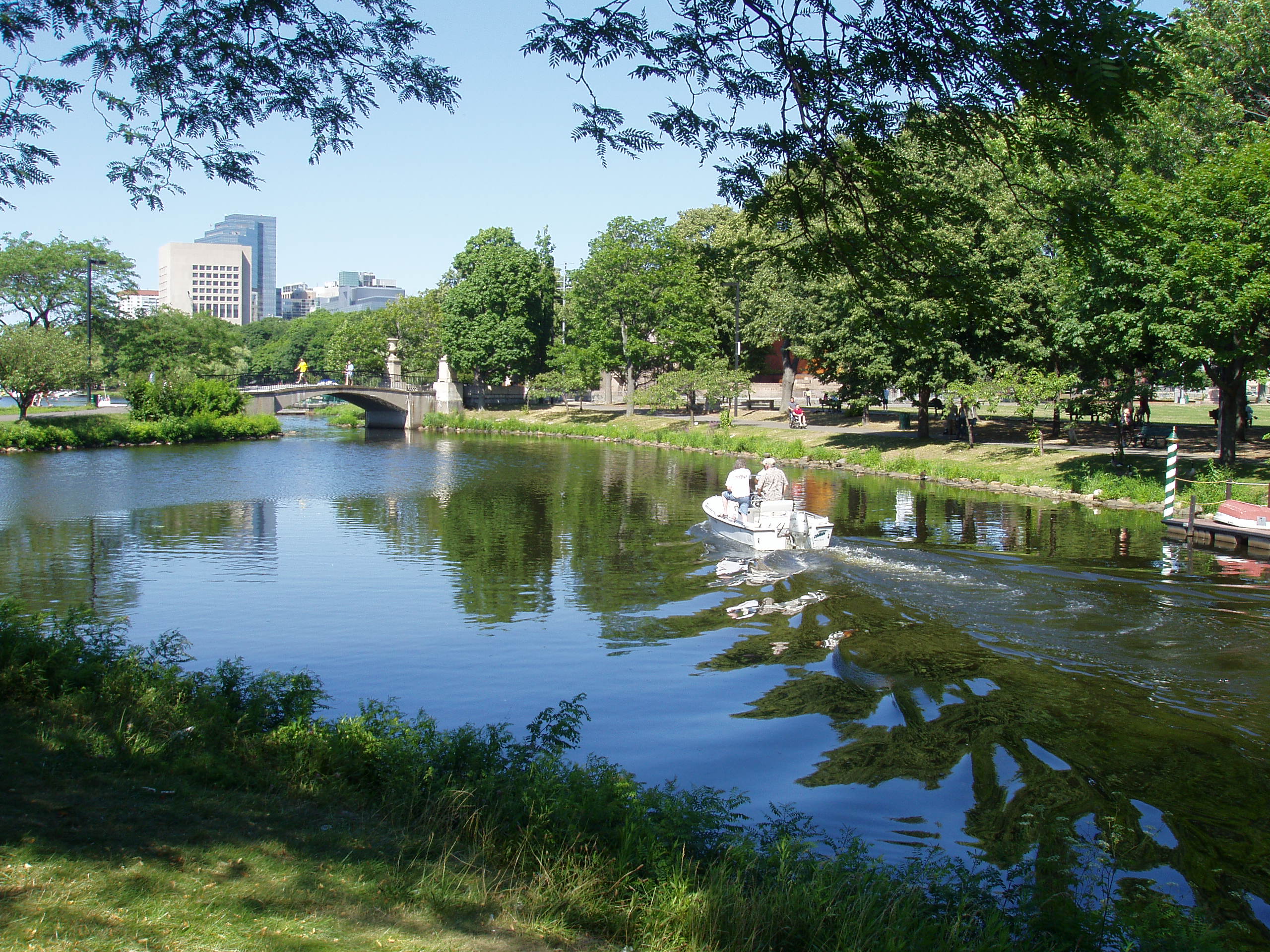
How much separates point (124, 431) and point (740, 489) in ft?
127

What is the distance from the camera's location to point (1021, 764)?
28.9 feet

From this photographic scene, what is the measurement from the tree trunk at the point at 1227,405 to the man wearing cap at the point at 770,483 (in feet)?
50.1

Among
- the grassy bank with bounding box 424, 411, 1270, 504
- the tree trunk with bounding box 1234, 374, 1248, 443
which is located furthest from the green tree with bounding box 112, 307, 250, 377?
the tree trunk with bounding box 1234, 374, 1248, 443

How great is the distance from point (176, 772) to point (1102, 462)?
3263 cm

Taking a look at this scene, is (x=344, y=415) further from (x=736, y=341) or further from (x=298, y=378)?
(x=298, y=378)

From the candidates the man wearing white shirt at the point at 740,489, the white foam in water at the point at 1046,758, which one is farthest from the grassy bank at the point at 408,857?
the man wearing white shirt at the point at 740,489

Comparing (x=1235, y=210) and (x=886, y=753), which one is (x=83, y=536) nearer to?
(x=886, y=753)

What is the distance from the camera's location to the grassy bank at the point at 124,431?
138ft

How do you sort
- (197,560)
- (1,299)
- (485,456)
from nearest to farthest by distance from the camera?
(197,560) < (485,456) < (1,299)

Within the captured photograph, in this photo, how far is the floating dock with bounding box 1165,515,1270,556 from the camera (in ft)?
65.0

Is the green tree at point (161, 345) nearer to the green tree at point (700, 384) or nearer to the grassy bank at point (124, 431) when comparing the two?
the grassy bank at point (124, 431)

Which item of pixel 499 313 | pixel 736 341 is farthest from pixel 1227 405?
pixel 499 313

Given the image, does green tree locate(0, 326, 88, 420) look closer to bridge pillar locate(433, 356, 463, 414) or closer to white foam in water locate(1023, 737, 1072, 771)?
bridge pillar locate(433, 356, 463, 414)

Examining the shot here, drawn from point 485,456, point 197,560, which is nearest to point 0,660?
point 197,560
